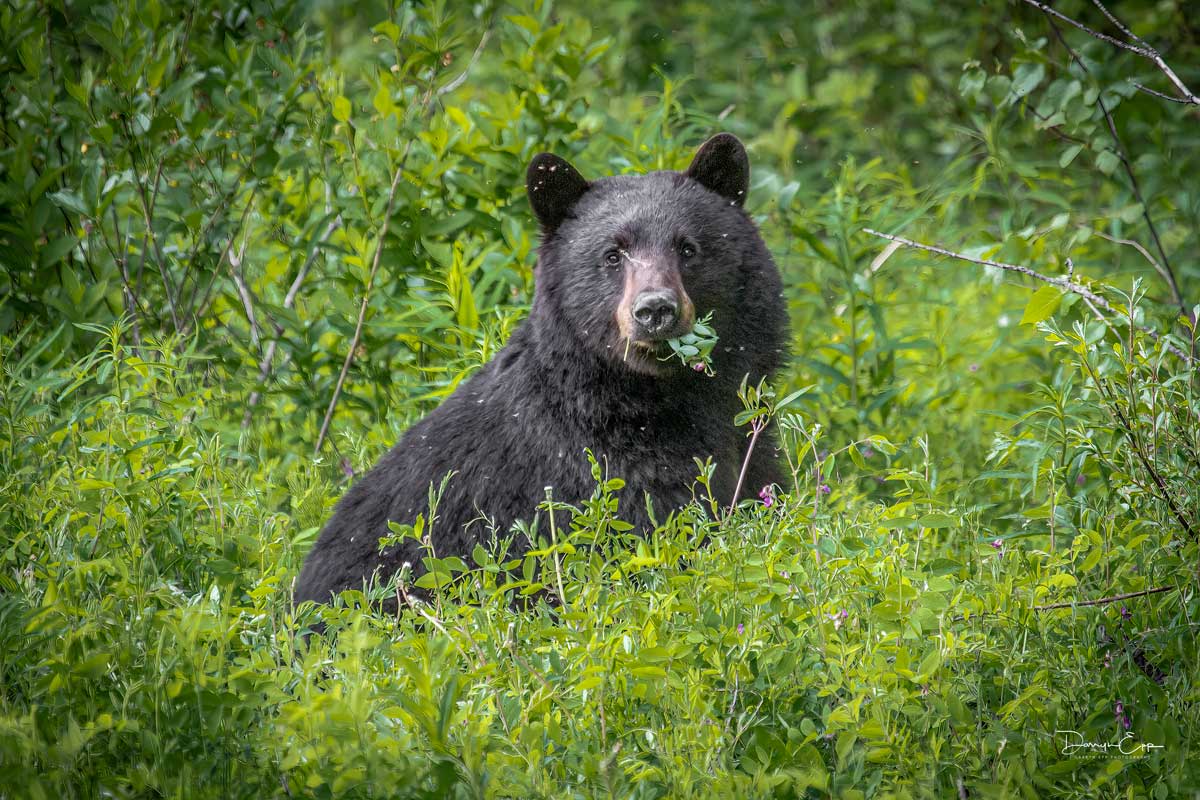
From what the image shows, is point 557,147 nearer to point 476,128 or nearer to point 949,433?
point 476,128

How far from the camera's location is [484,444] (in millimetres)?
4293

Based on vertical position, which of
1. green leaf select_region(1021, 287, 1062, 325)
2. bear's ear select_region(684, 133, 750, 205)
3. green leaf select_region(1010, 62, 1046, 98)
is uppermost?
bear's ear select_region(684, 133, 750, 205)

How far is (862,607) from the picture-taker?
321cm

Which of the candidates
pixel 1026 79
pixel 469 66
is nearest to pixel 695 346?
pixel 1026 79

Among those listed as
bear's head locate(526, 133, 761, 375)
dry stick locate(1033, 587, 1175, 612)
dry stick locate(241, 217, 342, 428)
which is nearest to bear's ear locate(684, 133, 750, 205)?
bear's head locate(526, 133, 761, 375)

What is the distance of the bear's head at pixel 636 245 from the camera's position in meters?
4.33

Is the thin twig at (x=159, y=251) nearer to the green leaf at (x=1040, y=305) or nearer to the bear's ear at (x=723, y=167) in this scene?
the bear's ear at (x=723, y=167)

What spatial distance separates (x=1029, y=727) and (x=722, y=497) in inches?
58.7

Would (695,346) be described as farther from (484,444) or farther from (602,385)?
(484,444)

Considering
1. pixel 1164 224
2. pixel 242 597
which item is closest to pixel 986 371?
pixel 1164 224

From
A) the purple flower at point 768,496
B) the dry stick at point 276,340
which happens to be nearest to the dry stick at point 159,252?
the dry stick at point 276,340

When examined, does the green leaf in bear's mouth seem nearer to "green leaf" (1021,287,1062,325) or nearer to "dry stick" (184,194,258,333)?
"green leaf" (1021,287,1062,325)

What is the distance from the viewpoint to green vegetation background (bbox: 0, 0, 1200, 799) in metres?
2.85
